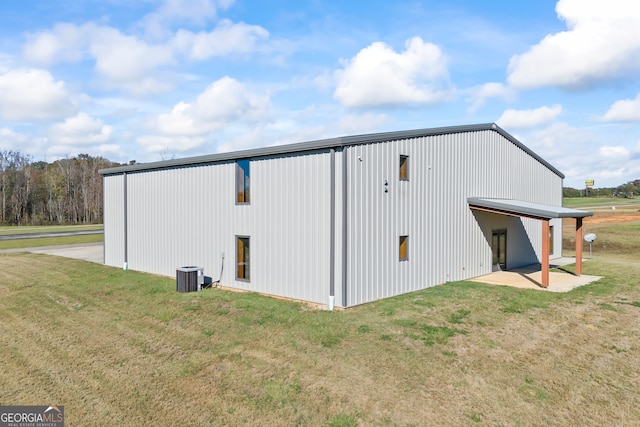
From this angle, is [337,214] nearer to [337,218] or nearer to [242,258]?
[337,218]

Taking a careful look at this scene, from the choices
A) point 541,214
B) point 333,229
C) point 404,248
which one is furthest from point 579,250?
point 333,229

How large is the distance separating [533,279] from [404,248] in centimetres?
622

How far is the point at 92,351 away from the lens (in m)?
8.33

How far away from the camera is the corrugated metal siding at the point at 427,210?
11.5 m

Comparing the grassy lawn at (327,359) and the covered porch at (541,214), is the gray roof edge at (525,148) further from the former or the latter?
the grassy lawn at (327,359)

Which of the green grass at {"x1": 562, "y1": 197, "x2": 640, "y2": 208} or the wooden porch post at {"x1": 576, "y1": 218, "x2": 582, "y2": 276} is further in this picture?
the green grass at {"x1": 562, "y1": 197, "x2": 640, "y2": 208}

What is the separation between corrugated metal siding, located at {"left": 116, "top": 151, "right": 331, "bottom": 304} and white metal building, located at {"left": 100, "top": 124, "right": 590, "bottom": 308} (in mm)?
42

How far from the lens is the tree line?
5891 cm

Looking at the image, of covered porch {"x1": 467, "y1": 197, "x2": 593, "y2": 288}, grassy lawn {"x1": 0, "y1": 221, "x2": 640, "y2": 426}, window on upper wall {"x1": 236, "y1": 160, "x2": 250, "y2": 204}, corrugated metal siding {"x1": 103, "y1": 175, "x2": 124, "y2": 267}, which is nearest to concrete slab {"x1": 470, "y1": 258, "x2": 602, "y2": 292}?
covered porch {"x1": 467, "y1": 197, "x2": 593, "y2": 288}

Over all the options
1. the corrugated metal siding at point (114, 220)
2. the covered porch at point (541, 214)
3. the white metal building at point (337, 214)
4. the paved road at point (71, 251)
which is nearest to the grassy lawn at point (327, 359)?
the white metal building at point (337, 214)

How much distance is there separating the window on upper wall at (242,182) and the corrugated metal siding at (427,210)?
4145 mm

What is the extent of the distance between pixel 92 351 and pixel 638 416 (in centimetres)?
959

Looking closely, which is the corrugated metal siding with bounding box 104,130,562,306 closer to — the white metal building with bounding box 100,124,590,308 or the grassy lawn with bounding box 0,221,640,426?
the white metal building with bounding box 100,124,590,308

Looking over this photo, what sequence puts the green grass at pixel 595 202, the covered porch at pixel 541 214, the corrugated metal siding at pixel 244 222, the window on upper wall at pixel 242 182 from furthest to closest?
the green grass at pixel 595 202, the covered porch at pixel 541 214, the window on upper wall at pixel 242 182, the corrugated metal siding at pixel 244 222
